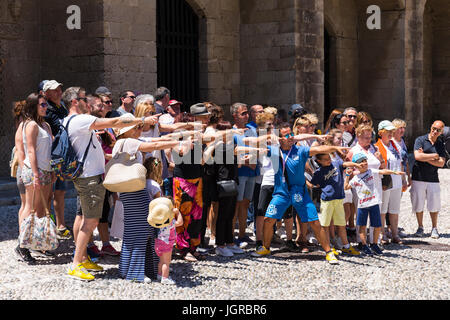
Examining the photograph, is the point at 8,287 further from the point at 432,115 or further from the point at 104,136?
the point at 432,115

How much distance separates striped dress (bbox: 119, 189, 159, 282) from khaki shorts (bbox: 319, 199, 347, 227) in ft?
6.46

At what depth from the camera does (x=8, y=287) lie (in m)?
5.41

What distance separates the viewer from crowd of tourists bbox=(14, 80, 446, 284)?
571cm

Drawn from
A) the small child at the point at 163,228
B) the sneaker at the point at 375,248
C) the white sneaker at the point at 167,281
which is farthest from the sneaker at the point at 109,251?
the sneaker at the point at 375,248

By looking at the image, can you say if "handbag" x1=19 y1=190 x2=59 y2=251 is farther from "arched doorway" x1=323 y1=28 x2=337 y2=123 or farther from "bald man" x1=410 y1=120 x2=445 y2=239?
"arched doorway" x1=323 y1=28 x2=337 y2=123

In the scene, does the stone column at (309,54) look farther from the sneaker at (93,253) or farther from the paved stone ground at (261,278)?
the sneaker at (93,253)

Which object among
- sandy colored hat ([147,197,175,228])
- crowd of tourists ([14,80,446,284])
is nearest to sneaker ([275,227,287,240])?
crowd of tourists ([14,80,446,284])

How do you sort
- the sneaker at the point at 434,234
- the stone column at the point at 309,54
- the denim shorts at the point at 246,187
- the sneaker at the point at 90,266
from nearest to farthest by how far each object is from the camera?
the sneaker at the point at 90,266 → the denim shorts at the point at 246,187 → the sneaker at the point at 434,234 → the stone column at the point at 309,54

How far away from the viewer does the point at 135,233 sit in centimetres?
569

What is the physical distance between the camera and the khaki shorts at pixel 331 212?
687 cm

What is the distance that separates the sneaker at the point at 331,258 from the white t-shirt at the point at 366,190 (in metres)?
0.73

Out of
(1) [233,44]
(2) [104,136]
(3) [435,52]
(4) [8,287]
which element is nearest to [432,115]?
(3) [435,52]
